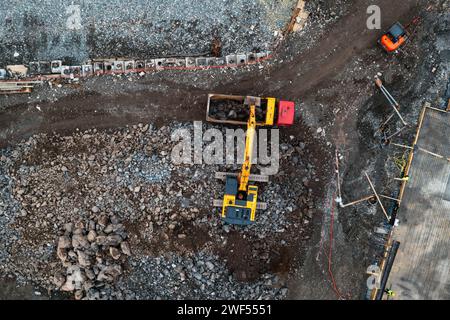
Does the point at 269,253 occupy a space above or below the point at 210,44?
below

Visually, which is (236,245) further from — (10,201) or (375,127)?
(10,201)

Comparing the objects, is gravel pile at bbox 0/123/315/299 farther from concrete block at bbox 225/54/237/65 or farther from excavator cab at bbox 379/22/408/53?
excavator cab at bbox 379/22/408/53

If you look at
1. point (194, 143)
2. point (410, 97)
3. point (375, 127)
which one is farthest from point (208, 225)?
point (410, 97)

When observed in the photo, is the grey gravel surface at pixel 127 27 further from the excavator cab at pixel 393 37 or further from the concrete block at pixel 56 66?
the excavator cab at pixel 393 37

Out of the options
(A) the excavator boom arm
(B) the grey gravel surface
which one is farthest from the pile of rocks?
(B) the grey gravel surface

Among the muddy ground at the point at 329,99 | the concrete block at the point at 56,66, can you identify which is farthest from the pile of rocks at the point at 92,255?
the concrete block at the point at 56,66
